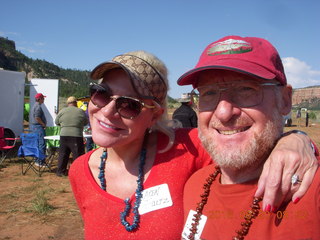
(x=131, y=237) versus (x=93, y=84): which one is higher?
(x=93, y=84)

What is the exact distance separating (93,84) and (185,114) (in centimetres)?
513

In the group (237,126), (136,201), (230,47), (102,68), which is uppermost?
(230,47)

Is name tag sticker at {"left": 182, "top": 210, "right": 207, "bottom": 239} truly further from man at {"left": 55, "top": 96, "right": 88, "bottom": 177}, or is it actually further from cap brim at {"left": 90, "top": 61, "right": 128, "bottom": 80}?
man at {"left": 55, "top": 96, "right": 88, "bottom": 177}

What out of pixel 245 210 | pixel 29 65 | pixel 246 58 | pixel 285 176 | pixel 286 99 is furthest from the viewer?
pixel 29 65

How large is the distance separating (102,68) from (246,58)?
0.90 meters

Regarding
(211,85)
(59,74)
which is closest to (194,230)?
(211,85)

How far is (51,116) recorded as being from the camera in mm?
12469

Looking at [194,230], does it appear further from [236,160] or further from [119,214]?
[119,214]

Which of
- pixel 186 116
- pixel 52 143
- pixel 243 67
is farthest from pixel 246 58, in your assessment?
pixel 52 143

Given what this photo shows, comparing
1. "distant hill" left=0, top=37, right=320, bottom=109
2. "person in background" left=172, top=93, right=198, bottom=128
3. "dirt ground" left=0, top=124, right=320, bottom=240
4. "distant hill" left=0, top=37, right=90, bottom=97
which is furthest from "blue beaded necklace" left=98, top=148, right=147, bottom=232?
"distant hill" left=0, top=37, right=90, bottom=97

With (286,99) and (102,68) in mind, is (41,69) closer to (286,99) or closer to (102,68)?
(102,68)

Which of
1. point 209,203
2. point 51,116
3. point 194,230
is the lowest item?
point 51,116

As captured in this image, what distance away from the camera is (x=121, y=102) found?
188 cm

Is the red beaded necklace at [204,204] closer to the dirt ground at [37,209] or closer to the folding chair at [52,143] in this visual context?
the dirt ground at [37,209]
